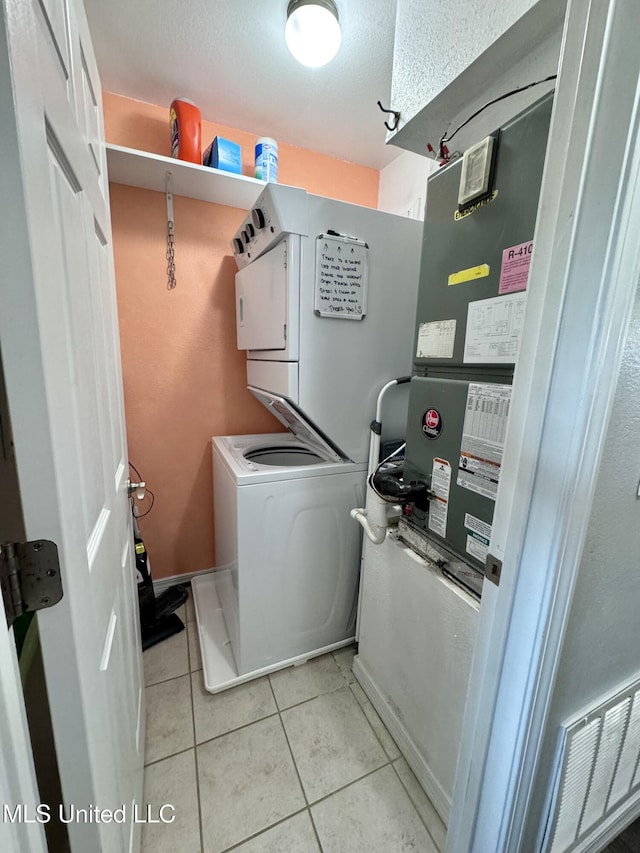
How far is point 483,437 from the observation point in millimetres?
945

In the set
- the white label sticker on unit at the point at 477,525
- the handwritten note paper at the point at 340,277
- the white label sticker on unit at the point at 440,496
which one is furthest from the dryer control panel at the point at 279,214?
the white label sticker on unit at the point at 477,525

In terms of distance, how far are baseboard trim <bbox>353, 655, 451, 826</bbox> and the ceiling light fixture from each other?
2714 mm

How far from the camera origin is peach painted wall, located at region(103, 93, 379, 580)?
194 centimetres

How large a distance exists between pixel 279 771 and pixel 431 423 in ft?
4.79

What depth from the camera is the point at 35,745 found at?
1.87ft

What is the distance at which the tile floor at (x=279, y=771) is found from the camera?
1143 mm

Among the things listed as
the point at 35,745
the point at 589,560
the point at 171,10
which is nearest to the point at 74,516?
the point at 35,745

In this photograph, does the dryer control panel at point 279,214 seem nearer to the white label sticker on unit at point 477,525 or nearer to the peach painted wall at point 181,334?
the peach painted wall at point 181,334

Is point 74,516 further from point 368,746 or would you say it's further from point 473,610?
point 368,746

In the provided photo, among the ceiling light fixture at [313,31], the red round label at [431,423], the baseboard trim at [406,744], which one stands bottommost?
the baseboard trim at [406,744]

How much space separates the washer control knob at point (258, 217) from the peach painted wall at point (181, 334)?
26.5 inches

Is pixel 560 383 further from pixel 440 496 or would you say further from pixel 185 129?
pixel 185 129

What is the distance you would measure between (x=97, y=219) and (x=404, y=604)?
162 cm

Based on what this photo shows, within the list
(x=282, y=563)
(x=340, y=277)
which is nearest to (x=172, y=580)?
(x=282, y=563)
